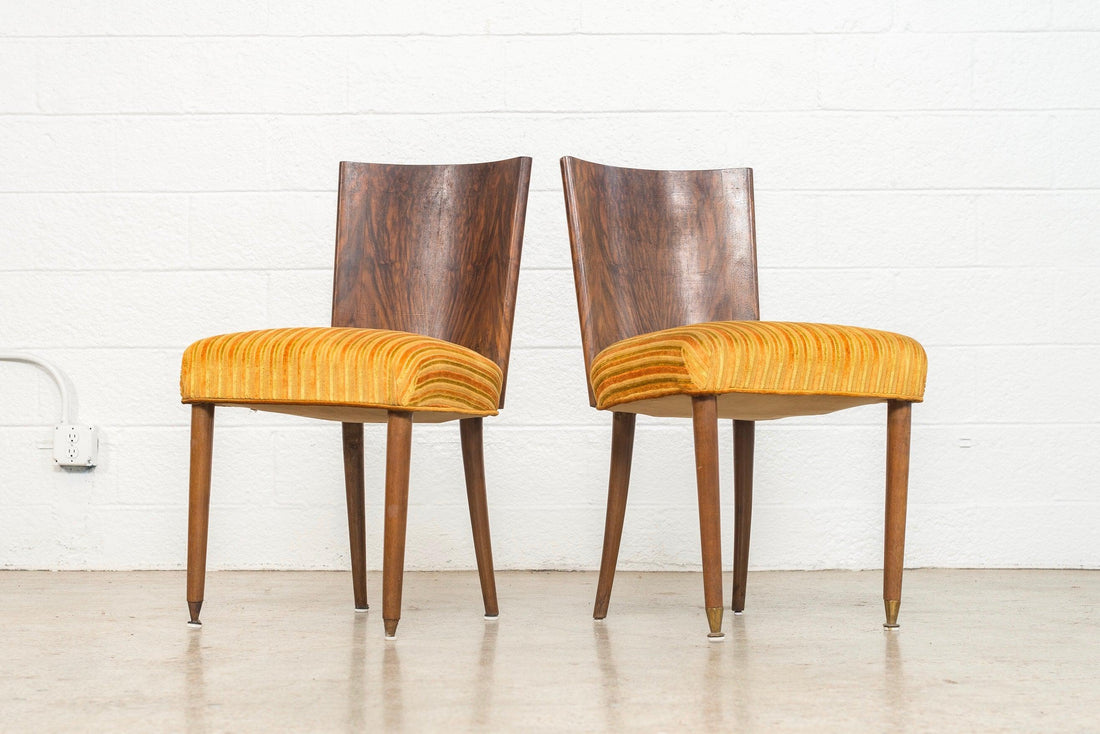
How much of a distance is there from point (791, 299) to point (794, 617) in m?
1.04

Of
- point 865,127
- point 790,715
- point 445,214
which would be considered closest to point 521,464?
point 445,214

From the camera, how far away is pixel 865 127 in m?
2.65

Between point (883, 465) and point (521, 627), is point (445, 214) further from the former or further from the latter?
point (883, 465)

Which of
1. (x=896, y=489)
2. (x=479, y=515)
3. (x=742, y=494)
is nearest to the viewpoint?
(x=896, y=489)

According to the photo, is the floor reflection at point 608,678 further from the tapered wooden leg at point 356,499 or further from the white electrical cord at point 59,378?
the white electrical cord at point 59,378

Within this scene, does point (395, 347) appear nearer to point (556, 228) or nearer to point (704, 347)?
point (704, 347)

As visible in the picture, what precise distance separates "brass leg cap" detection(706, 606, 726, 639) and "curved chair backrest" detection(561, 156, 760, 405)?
0.55 meters

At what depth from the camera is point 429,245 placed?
2.05 meters

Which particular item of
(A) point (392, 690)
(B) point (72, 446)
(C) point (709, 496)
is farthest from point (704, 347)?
(B) point (72, 446)

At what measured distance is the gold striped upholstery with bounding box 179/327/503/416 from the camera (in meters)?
1.54

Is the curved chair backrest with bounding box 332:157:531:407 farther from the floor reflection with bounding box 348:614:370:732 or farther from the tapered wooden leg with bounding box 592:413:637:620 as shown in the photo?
the floor reflection with bounding box 348:614:370:732

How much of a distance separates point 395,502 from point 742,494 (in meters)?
0.74

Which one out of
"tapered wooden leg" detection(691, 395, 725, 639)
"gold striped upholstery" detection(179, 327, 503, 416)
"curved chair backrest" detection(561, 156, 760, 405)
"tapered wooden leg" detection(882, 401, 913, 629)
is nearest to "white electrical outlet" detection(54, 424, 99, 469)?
"gold striped upholstery" detection(179, 327, 503, 416)

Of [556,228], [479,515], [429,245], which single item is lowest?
[479,515]
